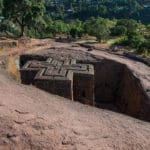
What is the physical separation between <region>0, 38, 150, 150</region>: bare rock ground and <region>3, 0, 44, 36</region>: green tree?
1667 cm

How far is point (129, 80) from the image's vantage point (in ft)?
59.3

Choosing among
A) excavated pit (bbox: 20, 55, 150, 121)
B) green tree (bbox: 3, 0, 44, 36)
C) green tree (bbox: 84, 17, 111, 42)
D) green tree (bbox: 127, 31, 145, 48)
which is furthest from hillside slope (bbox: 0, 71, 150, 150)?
green tree (bbox: 84, 17, 111, 42)

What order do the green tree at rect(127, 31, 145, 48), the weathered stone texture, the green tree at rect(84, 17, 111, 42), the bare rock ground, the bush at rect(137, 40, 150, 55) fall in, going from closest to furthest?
the bare rock ground → the weathered stone texture → the bush at rect(137, 40, 150, 55) → the green tree at rect(127, 31, 145, 48) → the green tree at rect(84, 17, 111, 42)

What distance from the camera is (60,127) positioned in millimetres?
8336

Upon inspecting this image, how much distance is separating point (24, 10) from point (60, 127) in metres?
18.9

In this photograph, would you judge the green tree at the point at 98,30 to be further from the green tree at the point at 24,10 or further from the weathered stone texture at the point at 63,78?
the weathered stone texture at the point at 63,78

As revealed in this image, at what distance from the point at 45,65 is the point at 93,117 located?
768 centimetres

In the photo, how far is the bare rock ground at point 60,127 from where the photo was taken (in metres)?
7.80

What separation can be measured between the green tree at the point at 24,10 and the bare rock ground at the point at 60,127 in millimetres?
16669

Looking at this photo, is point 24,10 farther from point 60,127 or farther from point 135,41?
point 60,127

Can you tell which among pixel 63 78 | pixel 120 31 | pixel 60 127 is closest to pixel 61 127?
pixel 60 127

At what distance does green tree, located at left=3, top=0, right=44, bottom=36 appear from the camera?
25641mm

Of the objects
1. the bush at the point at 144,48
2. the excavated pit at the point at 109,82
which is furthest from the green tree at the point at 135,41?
the excavated pit at the point at 109,82

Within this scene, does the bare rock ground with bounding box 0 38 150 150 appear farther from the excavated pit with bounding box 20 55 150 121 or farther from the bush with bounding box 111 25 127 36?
the bush with bounding box 111 25 127 36
